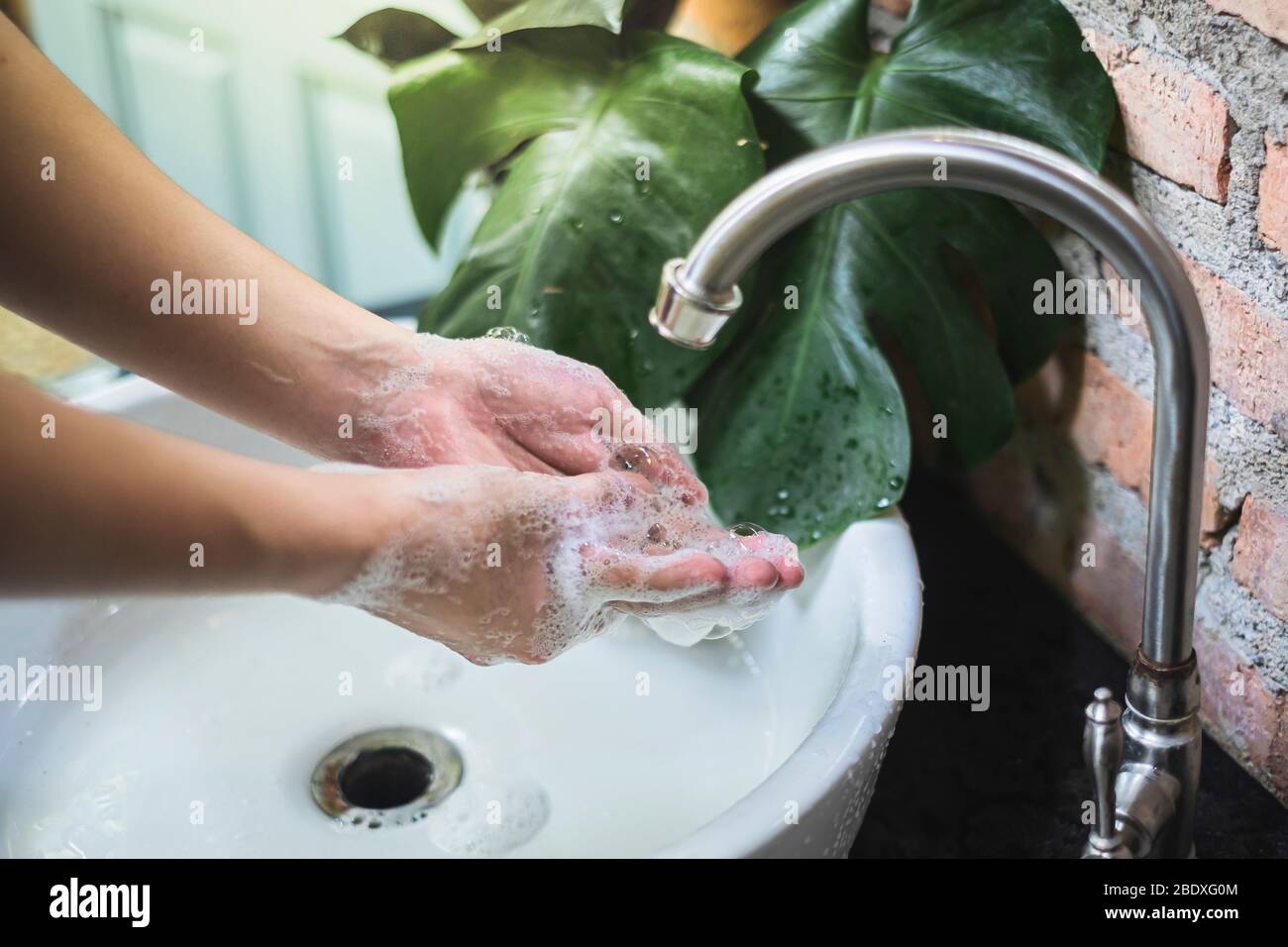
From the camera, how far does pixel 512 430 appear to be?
2.51 ft

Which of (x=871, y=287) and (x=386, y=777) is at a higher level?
(x=871, y=287)

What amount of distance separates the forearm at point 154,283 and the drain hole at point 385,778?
212 mm

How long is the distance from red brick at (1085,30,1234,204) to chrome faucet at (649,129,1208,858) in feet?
0.77

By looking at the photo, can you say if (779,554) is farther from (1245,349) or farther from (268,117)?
(268,117)

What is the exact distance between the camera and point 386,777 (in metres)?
0.78

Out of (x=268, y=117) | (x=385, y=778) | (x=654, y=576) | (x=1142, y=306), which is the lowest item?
(x=385, y=778)

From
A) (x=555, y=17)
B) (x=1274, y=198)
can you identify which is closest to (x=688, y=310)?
(x=1274, y=198)

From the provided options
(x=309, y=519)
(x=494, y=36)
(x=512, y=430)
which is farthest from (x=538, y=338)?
(x=309, y=519)

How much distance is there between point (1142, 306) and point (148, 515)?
409 mm

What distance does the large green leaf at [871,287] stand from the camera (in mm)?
806

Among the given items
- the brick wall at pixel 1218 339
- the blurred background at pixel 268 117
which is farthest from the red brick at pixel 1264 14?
the blurred background at pixel 268 117

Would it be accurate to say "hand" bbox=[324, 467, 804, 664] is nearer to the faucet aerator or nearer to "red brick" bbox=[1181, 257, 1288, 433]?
the faucet aerator

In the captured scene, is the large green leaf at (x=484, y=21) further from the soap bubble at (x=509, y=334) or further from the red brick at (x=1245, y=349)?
the red brick at (x=1245, y=349)

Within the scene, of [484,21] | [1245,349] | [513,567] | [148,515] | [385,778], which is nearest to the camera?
[148,515]
